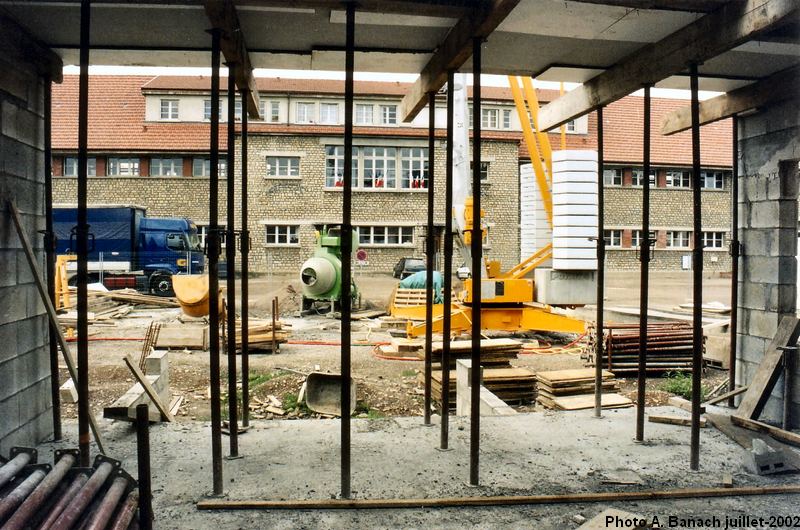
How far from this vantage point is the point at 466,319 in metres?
13.0

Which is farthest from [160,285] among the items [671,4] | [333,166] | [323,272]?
[671,4]

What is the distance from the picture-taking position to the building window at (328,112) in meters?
31.0

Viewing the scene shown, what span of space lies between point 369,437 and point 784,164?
5349 millimetres

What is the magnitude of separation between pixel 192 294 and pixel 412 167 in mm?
18969

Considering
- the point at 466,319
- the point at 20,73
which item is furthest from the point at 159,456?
the point at 466,319

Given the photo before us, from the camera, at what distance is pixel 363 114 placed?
1234 inches

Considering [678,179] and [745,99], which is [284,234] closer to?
[678,179]

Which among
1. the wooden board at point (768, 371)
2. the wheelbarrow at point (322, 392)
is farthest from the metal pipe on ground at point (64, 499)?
the wooden board at point (768, 371)

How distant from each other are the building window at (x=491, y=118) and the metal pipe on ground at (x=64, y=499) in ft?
101

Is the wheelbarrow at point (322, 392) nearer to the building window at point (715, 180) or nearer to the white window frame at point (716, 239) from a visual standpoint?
the white window frame at point (716, 239)

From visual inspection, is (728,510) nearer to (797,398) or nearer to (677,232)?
(797,398)

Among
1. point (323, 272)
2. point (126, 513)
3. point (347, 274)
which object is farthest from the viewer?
point (323, 272)

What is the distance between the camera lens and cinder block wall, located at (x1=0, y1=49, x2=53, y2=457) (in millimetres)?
4887

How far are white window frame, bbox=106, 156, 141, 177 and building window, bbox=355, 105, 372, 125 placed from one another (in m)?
11.9
